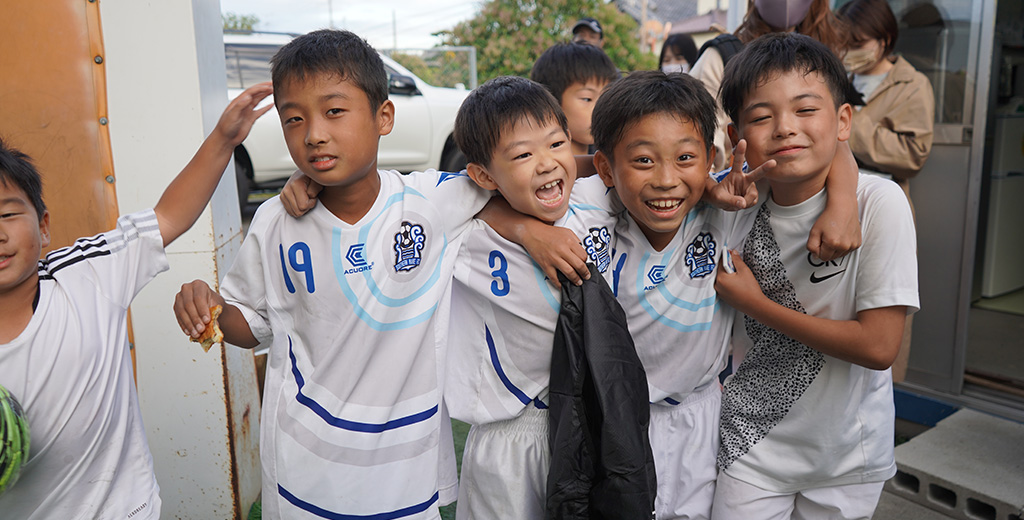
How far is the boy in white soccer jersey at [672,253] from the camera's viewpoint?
179cm

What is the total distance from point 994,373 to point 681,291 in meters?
2.79

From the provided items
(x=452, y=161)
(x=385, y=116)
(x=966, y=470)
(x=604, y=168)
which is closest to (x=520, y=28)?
(x=452, y=161)

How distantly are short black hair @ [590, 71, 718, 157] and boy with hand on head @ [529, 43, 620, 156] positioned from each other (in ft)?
2.67

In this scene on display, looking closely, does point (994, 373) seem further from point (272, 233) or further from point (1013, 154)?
point (272, 233)

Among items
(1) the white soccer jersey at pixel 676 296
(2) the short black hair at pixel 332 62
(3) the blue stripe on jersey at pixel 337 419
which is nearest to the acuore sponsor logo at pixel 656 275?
(1) the white soccer jersey at pixel 676 296

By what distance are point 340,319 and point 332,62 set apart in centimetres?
59

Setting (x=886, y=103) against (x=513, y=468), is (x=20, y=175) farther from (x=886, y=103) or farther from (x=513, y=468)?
(x=886, y=103)

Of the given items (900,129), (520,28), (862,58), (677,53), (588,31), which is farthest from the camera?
(520,28)

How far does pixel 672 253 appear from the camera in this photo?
74.1 inches

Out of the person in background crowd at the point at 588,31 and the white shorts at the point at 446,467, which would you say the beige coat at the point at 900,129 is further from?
the white shorts at the point at 446,467

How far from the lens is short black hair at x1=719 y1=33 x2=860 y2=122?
1.79 metres

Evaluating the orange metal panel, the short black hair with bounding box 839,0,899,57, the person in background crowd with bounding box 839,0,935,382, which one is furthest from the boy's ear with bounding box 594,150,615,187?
the short black hair with bounding box 839,0,899,57

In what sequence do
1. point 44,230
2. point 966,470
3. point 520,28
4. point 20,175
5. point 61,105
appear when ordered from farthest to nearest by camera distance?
1. point 520,28
2. point 966,470
3. point 61,105
4. point 44,230
5. point 20,175

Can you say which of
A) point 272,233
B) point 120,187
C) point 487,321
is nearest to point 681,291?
point 487,321
